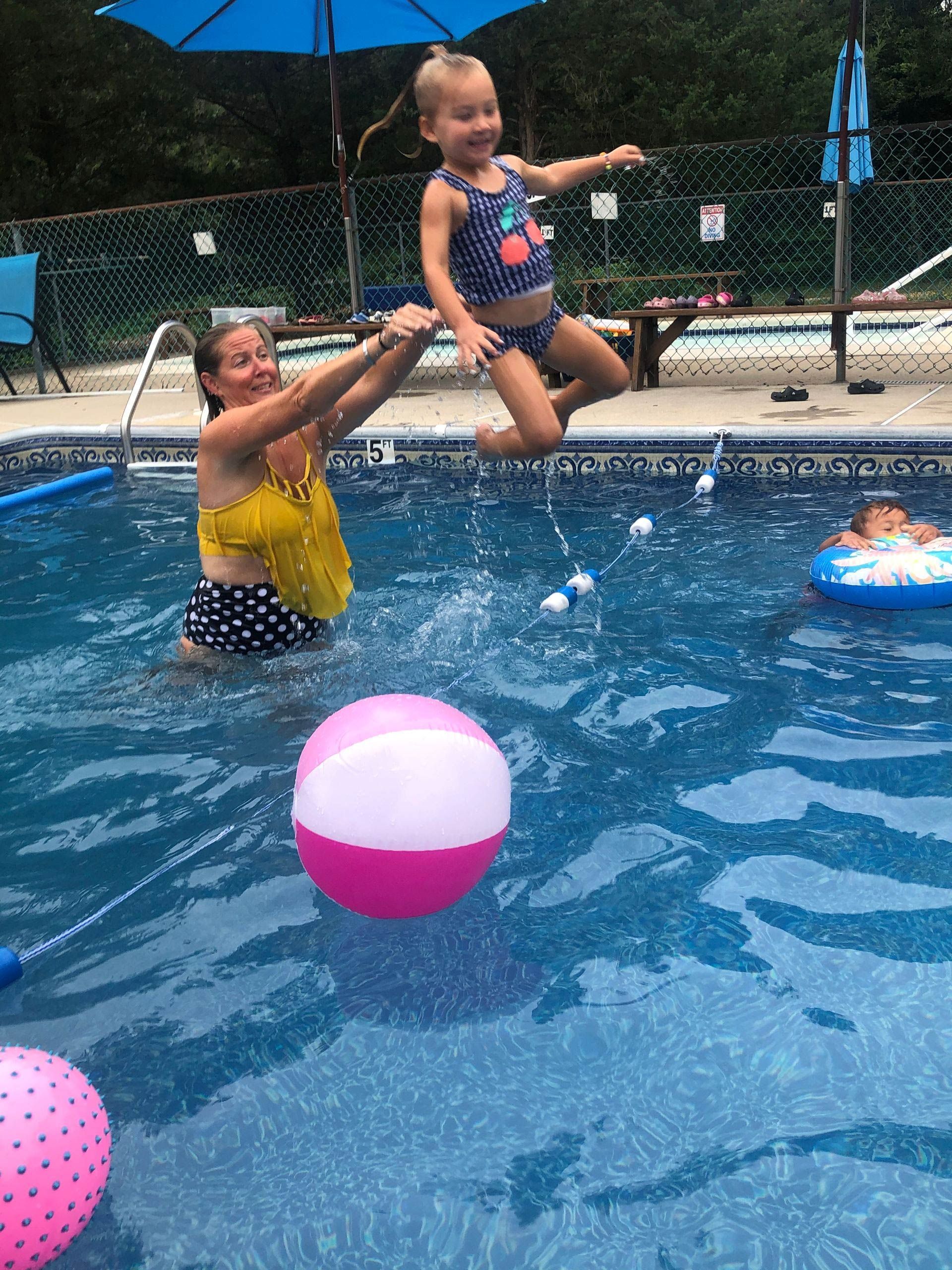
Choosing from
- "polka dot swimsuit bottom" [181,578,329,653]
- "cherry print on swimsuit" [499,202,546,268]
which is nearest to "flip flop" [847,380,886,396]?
"cherry print on swimsuit" [499,202,546,268]

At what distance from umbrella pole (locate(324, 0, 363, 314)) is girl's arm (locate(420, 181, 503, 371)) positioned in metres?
6.03

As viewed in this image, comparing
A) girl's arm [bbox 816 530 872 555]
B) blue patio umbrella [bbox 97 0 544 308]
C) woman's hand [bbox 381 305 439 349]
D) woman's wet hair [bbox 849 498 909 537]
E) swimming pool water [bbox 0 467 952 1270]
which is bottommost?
swimming pool water [bbox 0 467 952 1270]

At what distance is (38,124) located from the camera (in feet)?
73.7

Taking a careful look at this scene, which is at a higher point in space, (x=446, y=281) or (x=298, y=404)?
(x=446, y=281)

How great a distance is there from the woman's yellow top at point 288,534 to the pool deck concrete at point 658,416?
389 centimetres

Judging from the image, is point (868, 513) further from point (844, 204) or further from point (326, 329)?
point (326, 329)

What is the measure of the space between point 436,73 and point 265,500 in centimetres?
152

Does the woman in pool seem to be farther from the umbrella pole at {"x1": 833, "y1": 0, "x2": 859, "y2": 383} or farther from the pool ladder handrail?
the umbrella pole at {"x1": 833, "y1": 0, "x2": 859, "y2": 383}

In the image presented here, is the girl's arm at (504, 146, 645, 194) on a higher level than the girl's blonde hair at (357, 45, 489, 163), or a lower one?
lower

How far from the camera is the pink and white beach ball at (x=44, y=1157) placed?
5.64ft

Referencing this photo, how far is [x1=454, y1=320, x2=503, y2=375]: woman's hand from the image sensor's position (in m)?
3.41

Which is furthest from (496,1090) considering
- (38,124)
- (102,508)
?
(38,124)

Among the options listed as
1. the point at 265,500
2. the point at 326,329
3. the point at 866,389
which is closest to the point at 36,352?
the point at 326,329

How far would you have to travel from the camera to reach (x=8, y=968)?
2.57 metres
